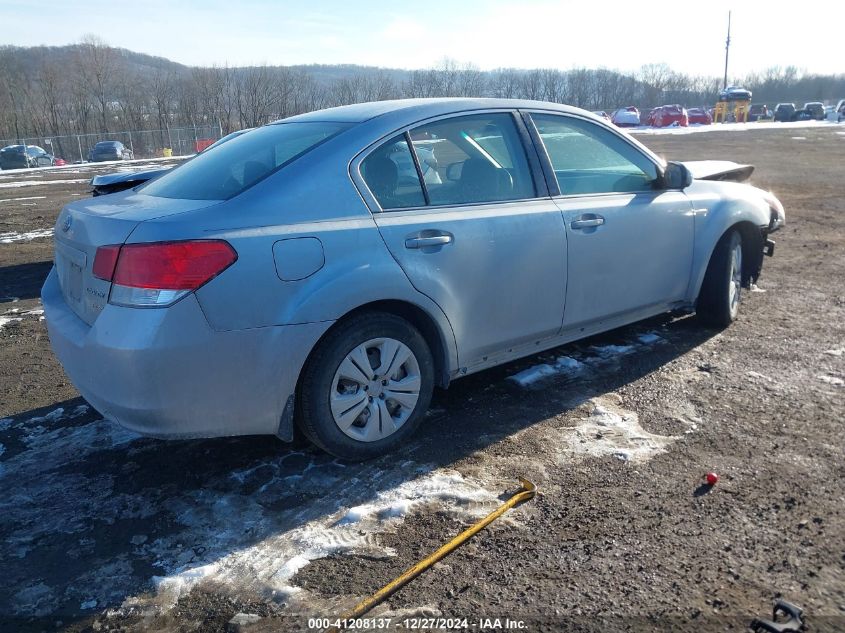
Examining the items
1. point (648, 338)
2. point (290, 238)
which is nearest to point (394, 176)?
point (290, 238)

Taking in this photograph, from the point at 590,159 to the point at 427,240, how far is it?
1522 mm

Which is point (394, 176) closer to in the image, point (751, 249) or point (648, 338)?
point (648, 338)

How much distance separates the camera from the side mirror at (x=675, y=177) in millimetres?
4641

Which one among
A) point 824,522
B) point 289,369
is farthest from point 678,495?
point 289,369

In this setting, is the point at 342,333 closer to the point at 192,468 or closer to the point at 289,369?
the point at 289,369

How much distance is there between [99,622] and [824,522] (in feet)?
8.98

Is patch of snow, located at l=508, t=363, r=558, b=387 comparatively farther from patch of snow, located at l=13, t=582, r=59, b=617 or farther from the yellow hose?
patch of snow, located at l=13, t=582, r=59, b=617

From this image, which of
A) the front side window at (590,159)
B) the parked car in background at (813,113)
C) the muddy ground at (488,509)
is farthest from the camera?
the parked car in background at (813,113)

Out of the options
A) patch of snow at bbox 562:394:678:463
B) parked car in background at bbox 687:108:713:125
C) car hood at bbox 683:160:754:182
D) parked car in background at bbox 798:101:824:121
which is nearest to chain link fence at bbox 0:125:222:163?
parked car in background at bbox 687:108:713:125

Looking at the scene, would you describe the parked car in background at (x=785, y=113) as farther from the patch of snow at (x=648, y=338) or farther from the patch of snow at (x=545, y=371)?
the patch of snow at (x=545, y=371)

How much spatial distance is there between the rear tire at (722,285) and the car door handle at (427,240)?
254 cm

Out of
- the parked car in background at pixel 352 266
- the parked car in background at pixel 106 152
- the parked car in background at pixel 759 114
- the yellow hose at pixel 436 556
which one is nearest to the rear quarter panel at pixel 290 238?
the parked car in background at pixel 352 266

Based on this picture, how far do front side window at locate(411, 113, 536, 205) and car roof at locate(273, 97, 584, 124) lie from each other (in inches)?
2.5

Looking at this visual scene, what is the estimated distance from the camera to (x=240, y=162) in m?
3.54
